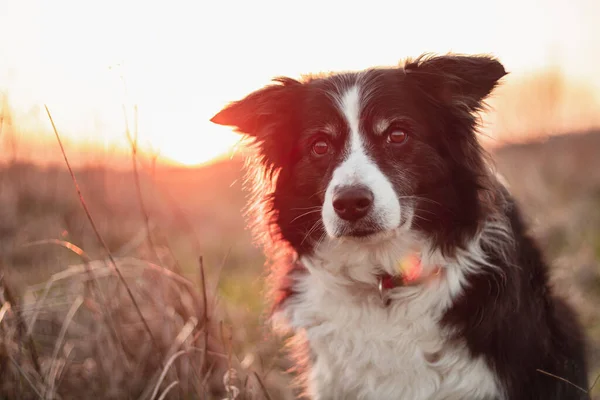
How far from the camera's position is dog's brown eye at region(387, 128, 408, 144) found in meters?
3.47

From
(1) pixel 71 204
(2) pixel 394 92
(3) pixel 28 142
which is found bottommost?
(1) pixel 71 204

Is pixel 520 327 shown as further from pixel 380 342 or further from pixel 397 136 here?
pixel 397 136

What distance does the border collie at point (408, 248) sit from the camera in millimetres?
3213

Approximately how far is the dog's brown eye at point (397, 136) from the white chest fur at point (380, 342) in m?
0.69

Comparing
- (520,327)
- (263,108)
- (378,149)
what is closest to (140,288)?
(263,108)

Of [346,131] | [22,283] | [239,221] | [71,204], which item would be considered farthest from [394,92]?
[239,221]

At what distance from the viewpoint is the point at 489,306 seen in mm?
3238

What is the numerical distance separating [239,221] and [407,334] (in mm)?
8889

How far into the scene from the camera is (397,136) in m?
3.48

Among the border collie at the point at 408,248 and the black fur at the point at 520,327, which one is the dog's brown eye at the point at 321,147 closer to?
the border collie at the point at 408,248

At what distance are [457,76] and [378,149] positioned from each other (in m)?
0.60

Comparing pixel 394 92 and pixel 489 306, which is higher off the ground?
pixel 394 92

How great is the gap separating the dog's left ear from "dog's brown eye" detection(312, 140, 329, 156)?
0.66 meters

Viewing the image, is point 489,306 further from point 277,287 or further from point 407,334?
point 277,287
